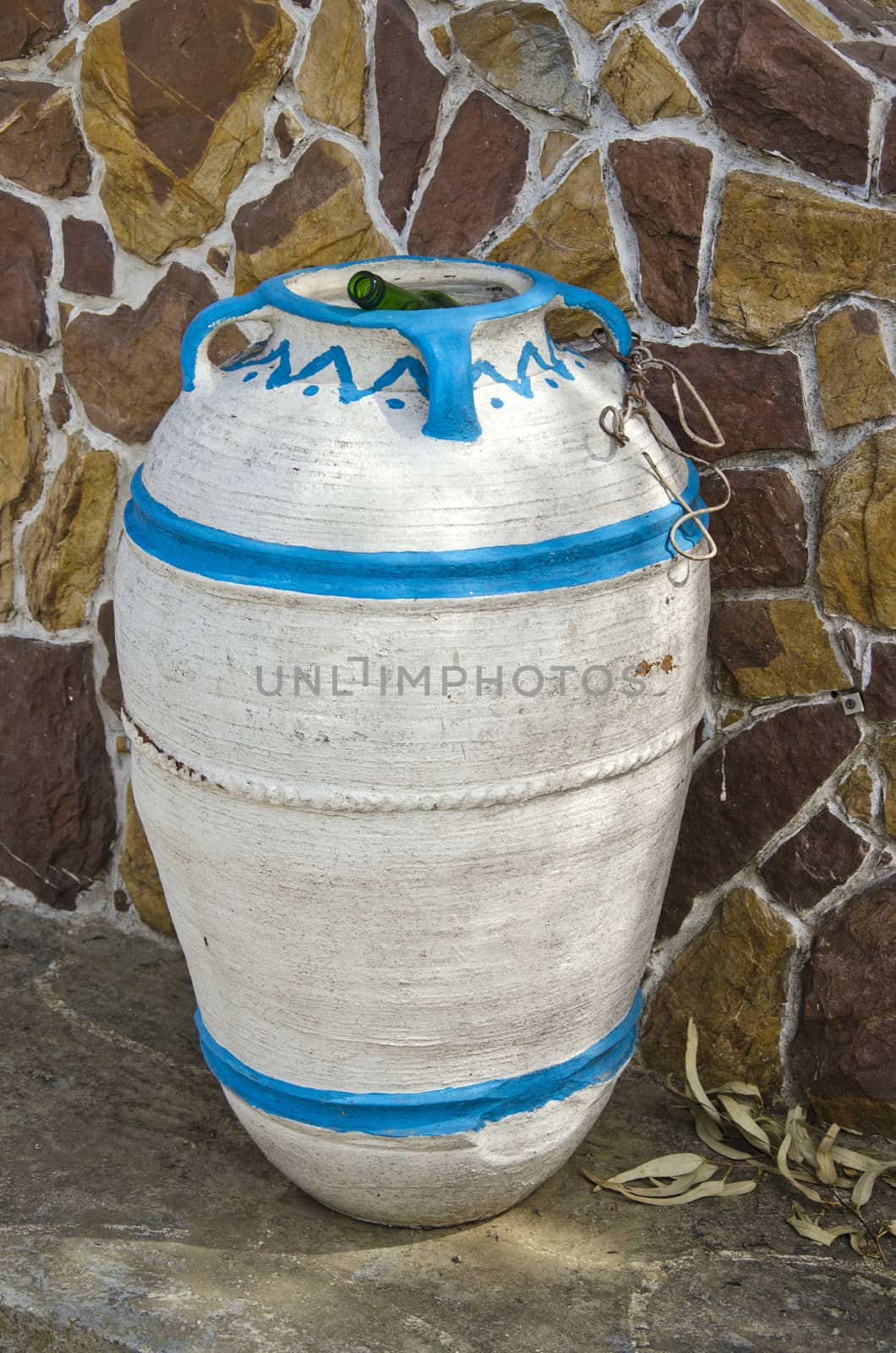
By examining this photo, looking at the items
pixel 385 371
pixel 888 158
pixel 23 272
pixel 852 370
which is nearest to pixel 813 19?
pixel 888 158

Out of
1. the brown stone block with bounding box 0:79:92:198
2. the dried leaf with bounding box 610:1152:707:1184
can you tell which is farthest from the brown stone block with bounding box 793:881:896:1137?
the brown stone block with bounding box 0:79:92:198

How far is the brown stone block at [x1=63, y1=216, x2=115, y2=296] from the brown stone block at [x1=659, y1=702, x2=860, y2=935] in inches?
47.0

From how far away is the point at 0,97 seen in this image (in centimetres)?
211

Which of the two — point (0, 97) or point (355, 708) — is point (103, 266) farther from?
point (355, 708)

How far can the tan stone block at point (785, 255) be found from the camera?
5.81 feet

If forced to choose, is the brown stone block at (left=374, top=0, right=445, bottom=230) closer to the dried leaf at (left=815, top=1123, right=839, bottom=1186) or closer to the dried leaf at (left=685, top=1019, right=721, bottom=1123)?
the dried leaf at (left=685, top=1019, right=721, bottom=1123)

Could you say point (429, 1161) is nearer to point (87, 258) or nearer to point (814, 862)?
point (814, 862)

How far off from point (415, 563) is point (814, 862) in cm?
88

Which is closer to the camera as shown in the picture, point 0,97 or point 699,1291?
point 699,1291

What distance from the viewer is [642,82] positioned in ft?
6.10

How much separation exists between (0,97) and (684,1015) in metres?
1.73

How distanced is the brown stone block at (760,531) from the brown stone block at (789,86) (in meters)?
0.40

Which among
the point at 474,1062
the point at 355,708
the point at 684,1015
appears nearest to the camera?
the point at 355,708

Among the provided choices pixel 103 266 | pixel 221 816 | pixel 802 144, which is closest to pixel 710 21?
pixel 802 144
